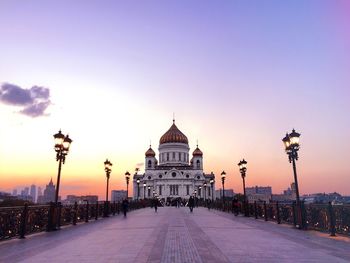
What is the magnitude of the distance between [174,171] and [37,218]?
94.7 m

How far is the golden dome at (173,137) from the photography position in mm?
115875

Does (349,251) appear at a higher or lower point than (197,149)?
lower

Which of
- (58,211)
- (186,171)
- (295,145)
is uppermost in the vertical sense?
(186,171)

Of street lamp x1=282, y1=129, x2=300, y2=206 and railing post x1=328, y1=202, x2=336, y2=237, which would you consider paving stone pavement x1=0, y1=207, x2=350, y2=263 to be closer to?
railing post x1=328, y1=202, x2=336, y2=237

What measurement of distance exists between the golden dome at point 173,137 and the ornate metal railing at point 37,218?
3609 inches

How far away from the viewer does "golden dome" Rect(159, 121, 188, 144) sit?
115875 millimetres

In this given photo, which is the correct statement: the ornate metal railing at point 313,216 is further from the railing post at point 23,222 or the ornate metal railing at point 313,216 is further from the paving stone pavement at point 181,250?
the railing post at point 23,222

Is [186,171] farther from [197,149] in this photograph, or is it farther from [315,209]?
[315,209]

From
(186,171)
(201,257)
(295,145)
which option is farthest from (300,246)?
(186,171)

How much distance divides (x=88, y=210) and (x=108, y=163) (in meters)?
8.22

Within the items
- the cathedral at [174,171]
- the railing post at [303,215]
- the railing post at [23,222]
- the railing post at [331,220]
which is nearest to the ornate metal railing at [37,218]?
the railing post at [23,222]

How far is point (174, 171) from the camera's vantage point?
10994cm

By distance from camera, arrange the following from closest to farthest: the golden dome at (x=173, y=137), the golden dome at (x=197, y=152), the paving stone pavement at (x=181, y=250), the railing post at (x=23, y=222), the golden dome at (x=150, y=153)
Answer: the paving stone pavement at (x=181, y=250)
the railing post at (x=23, y=222)
the golden dome at (x=173, y=137)
the golden dome at (x=197, y=152)
the golden dome at (x=150, y=153)

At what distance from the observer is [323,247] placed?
10.9 meters
